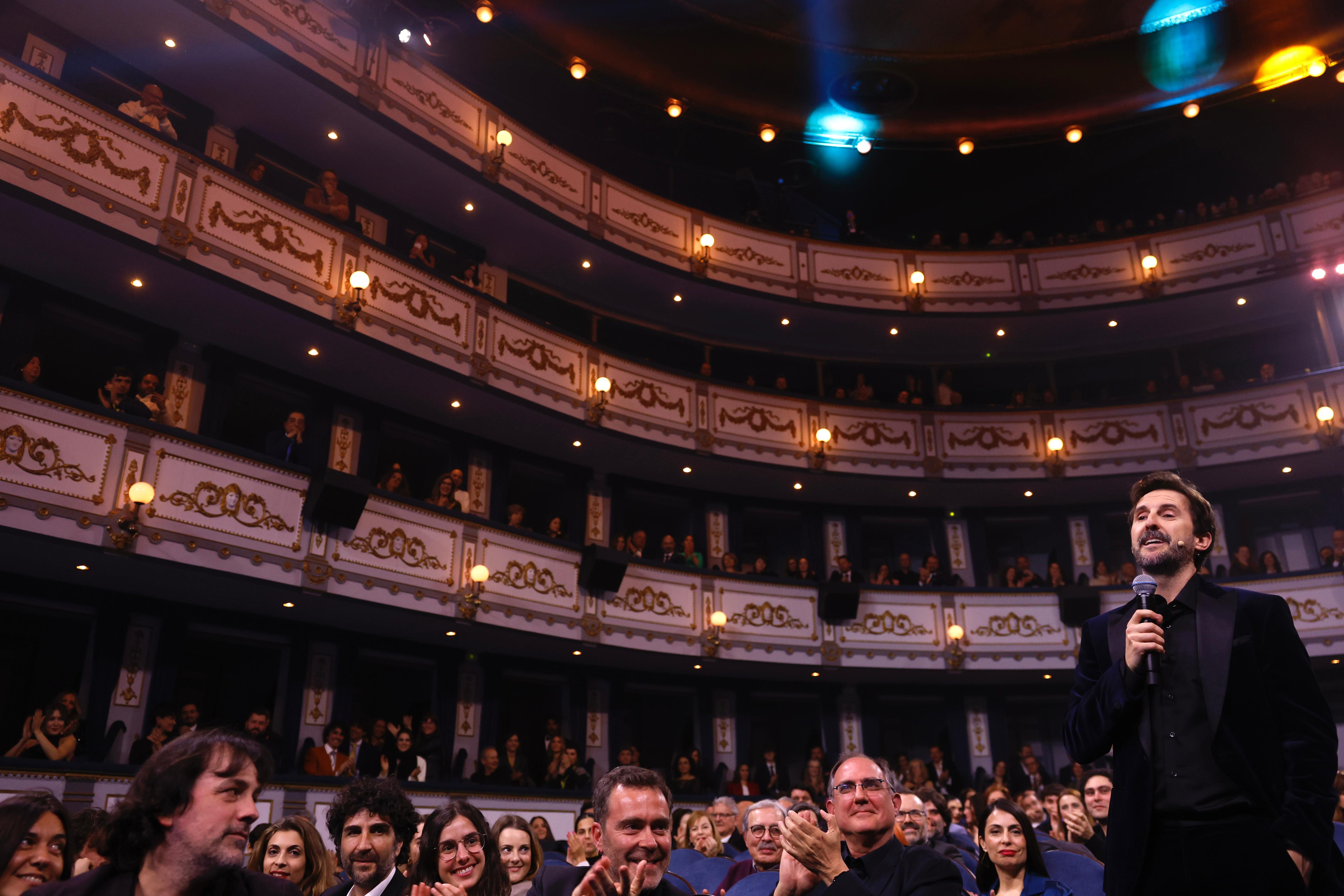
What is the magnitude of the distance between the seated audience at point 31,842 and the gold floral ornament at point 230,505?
20.9 feet

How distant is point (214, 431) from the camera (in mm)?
10797

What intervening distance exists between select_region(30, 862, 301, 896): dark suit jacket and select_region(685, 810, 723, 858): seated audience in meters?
5.71

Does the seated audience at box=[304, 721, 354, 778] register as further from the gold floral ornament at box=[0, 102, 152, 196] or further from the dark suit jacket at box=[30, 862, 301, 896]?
the dark suit jacket at box=[30, 862, 301, 896]

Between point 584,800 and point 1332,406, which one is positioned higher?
point 1332,406

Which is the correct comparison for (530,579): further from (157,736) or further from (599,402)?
(157,736)

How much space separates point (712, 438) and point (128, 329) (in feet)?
25.6

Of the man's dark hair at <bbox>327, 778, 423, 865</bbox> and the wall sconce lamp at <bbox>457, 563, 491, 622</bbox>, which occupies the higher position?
the wall sconce lamp at <bbox>457, 563, 491, 622</bbox>

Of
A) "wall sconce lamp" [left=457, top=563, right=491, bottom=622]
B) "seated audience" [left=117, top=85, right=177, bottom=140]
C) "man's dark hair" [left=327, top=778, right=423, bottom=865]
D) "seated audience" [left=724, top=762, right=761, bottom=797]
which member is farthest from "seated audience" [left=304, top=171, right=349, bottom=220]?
"seated audience" [left=724, top=762, right=761, bottom=797]

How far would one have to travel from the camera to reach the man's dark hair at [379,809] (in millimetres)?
4230

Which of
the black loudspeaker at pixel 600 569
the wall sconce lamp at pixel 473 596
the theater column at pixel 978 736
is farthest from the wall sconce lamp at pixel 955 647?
the wall sconce lamp at pixel 473 596

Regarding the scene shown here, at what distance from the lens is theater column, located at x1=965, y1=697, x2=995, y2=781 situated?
50.7 feet

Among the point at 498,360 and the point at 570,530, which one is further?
the point at 570,530

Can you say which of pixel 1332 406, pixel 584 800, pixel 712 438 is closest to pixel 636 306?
pixel 712 438

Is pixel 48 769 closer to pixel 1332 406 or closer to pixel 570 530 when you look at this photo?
pixel 570 530
